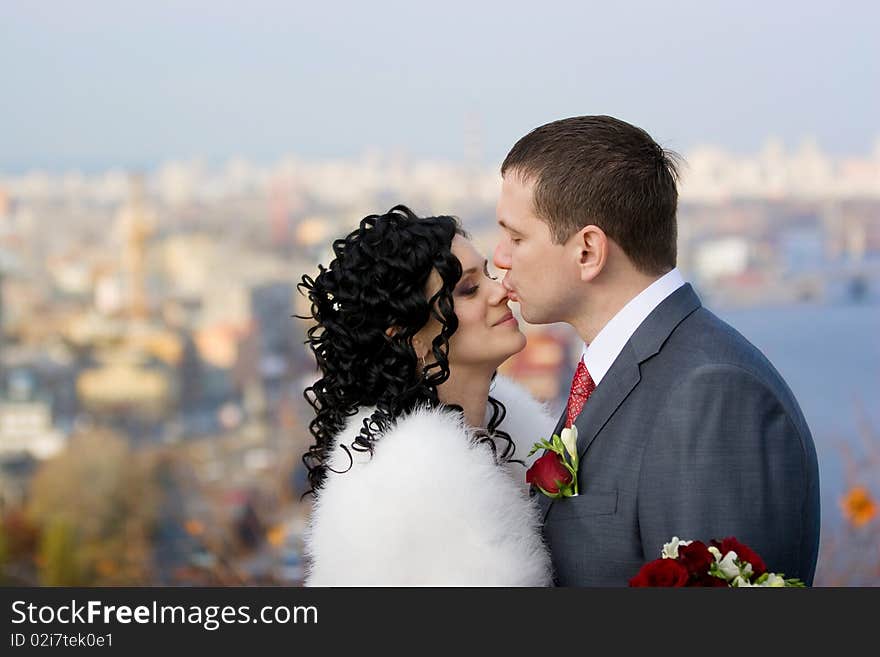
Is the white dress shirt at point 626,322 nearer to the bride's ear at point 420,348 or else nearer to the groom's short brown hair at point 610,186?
the groom's short brown hair at point 610,186

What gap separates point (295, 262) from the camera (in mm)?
5887

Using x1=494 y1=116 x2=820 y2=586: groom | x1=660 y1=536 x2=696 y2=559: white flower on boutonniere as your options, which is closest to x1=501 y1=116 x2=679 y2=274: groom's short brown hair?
x1=494 y1=116 x2=820 y2=586: groom

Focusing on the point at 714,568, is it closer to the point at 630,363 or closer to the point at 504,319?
the point at 630,363

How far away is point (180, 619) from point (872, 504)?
4.03m

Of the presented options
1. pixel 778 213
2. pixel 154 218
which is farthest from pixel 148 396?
pixel 778 213

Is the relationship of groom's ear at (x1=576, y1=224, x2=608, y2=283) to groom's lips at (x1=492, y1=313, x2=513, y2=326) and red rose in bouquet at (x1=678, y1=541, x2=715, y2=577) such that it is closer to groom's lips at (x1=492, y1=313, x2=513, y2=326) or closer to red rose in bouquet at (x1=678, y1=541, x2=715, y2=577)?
groom's lips at (x1=492, y1=313, x2=513, y2=326)

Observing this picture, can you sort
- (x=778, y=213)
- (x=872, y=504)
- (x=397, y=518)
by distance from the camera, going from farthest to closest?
(x=778, y=213), (x=872, y=504), (x=397, y=518)

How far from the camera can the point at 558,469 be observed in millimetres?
1891

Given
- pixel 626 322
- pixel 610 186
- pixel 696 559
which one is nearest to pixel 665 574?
pixel 696 559

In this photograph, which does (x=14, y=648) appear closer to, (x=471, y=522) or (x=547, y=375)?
(x=471, y=522)

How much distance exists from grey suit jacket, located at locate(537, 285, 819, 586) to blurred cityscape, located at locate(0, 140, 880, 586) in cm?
374

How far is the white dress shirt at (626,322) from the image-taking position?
195 cm

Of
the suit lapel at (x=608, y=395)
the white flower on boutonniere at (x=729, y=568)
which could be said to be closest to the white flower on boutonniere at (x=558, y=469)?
the suit lapel at (x=608, y=395)

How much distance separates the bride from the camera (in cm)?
182
